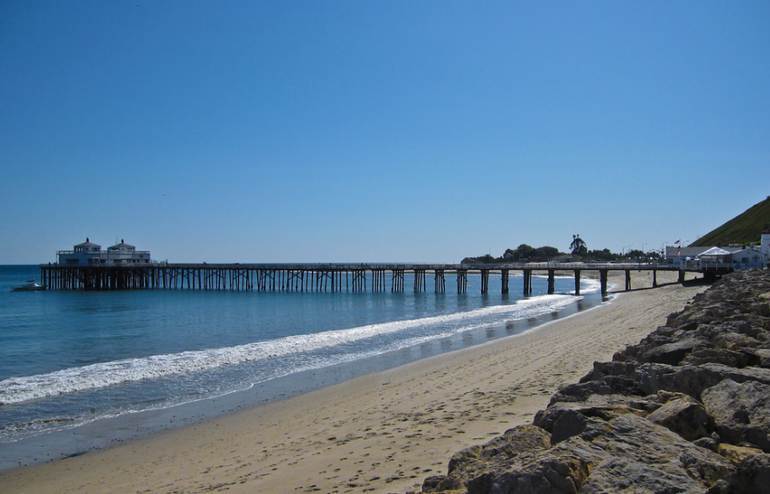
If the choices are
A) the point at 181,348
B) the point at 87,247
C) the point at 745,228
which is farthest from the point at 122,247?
the point at 745,228

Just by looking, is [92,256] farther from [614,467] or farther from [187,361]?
[614,467]

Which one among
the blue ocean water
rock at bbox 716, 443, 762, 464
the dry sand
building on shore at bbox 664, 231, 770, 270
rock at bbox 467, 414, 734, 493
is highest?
building on shore at bbox 664, 231, 770, 270

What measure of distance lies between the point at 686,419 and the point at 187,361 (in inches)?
661

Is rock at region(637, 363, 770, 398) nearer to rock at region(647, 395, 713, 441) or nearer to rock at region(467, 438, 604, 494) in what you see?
rock at region(647, 395, 713, 441)

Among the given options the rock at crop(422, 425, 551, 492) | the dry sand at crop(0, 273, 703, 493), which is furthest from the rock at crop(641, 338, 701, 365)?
the rock at crop(422, 425, 551, 492)

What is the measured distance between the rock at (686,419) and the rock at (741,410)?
11cm

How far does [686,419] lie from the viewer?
4598mm

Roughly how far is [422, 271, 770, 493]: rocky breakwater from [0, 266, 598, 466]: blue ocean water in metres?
9.91

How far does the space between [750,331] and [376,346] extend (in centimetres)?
1447

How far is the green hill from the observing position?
3783 inches

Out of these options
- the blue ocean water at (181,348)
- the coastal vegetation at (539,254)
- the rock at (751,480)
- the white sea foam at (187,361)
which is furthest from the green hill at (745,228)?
the rock at (751,480)

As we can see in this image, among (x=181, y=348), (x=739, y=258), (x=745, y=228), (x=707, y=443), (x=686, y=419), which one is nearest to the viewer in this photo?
(x=707, y=443)

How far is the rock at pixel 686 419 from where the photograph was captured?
14.9 feet

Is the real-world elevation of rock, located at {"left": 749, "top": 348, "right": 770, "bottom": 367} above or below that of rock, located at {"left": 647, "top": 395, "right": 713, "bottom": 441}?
above
